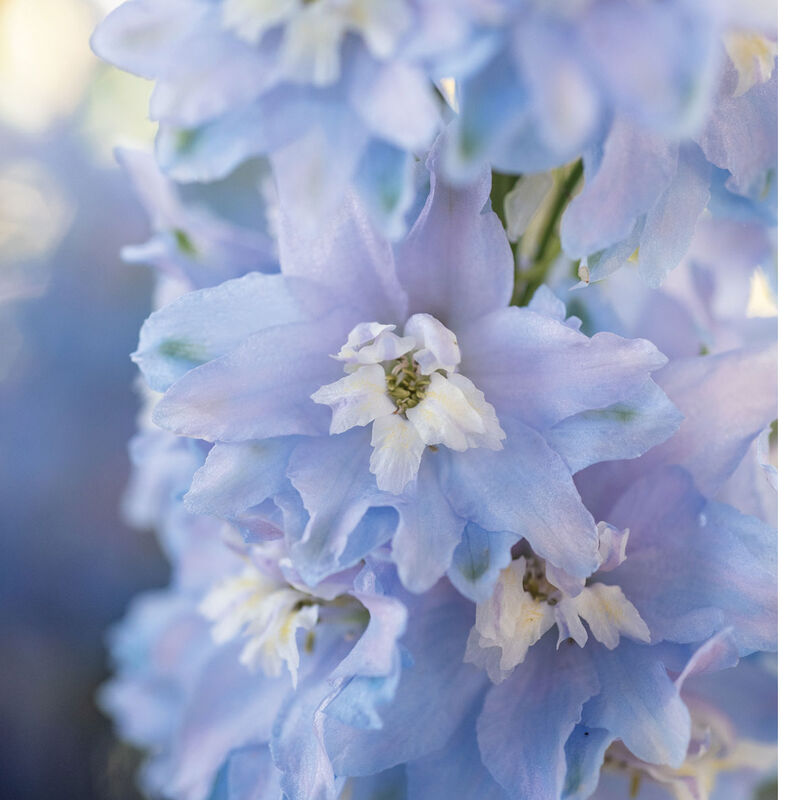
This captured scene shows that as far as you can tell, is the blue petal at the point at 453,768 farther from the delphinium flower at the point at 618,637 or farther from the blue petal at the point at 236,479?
the blue petal at the point at 236,479

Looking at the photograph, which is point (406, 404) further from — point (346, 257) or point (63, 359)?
point (63, 359)

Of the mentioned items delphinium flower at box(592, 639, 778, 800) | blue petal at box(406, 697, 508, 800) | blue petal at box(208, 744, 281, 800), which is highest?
blue petal at box(406, 697, 508, 800)

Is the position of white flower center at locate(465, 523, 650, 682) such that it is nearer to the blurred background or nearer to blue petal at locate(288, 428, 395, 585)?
blue petal at locate(288, 428, 395, 585)

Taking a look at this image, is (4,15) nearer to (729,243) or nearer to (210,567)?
(210,567)

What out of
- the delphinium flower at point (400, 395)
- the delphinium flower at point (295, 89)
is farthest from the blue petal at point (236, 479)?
the delphinium flower at point (295, 89)

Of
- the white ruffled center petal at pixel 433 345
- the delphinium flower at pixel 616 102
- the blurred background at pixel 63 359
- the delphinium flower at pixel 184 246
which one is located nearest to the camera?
the delphinium flower at pixel 616 102

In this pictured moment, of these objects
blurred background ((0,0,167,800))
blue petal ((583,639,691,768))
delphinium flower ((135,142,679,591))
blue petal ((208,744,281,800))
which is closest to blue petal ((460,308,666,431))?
delphinium flower ((135,142,679,591))

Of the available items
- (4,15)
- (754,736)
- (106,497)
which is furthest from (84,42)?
(754,736)
